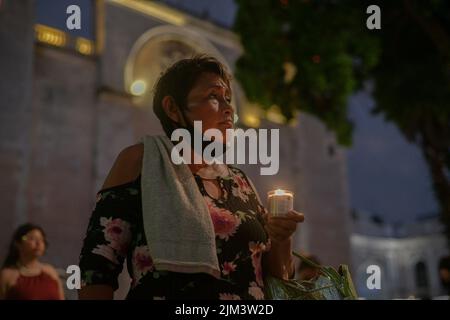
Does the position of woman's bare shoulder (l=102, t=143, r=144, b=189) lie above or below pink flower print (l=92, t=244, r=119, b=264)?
above

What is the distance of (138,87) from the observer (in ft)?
46.5

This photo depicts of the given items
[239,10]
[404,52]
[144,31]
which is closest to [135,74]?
[144,31]

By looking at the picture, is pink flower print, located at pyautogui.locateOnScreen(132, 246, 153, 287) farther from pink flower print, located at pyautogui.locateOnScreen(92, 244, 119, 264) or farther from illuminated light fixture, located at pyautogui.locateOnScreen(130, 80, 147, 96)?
illuminated light fixture, located at pyautogui.locateOnScreen(130, 80, 147, 96)

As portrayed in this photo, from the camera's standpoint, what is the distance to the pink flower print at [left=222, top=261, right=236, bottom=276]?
6.03ft

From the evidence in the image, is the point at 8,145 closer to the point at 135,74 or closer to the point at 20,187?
the point at 20,187

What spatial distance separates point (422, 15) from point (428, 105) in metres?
2.56

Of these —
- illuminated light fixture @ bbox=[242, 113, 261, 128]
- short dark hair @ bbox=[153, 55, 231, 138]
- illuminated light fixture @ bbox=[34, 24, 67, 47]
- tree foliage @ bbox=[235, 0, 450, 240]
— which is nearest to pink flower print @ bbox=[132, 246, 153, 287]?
short dark hair @ bbox=[153, 55, 231, 138]

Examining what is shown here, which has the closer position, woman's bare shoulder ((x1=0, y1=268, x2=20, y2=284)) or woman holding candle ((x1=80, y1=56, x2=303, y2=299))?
woman holding candle ((x1=80, y1=56, x2=303, y2=299))

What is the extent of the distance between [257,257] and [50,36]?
1217 centimetres

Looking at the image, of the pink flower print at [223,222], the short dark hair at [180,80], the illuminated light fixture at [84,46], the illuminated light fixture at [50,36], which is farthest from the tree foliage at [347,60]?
the pink flower print at [223,222]

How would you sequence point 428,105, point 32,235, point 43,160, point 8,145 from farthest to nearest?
point 428,105 < point 43,160 < point 8,145 < point 32,235

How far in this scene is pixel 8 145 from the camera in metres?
10.7

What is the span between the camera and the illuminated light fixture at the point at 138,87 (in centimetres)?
1398
